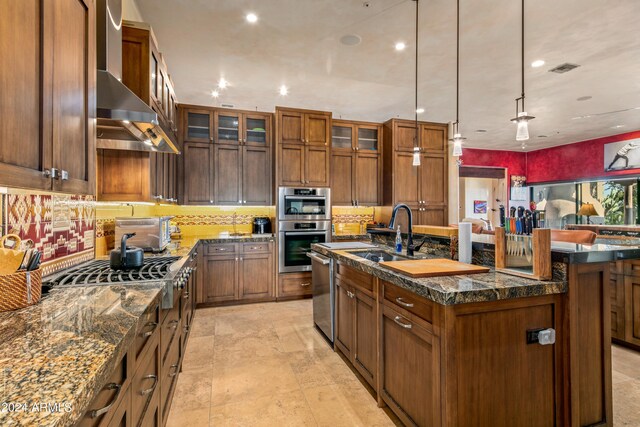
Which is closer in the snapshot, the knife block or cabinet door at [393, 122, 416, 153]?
the knife block

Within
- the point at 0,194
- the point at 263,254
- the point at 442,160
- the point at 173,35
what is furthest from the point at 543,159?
the point at 0,194

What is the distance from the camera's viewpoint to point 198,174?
4.74 metres

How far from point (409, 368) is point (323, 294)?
1518mm

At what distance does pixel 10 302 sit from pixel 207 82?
346cm

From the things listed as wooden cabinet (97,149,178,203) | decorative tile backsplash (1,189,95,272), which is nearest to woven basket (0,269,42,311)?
decorative tile backsplash (1,189,95,272)

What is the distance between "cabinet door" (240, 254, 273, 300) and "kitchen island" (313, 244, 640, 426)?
3.07m

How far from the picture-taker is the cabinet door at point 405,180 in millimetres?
5332

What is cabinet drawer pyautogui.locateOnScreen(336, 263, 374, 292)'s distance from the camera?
223cm

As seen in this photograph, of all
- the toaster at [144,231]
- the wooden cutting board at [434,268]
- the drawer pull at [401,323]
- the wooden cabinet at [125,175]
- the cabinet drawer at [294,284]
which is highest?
the wooden cabinet at [125,175]

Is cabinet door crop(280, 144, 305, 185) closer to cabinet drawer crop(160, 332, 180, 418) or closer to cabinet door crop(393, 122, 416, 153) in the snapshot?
cabinet door crop(393, 122, 416, 153)

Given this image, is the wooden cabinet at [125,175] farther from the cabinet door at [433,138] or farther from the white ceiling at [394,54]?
the cabinet door at [433,138]

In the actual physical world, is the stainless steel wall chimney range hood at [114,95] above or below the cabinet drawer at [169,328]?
above

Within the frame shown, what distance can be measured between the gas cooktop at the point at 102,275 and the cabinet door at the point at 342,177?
339cm

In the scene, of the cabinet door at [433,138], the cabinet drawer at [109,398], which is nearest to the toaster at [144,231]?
the cabinet drawer at [109,398]
